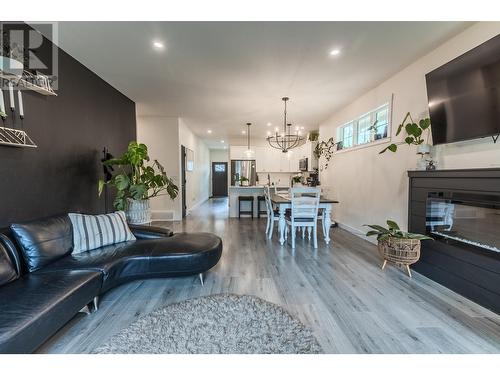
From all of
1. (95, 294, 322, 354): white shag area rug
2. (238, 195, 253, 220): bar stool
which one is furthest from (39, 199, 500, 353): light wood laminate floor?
(238, 195, 253, 220): bar stool

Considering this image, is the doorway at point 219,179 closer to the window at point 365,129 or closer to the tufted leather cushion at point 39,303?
the window at point 365,129

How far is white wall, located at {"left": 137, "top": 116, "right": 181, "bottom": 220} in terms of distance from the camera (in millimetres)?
6227

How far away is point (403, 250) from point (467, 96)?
1.71 meters

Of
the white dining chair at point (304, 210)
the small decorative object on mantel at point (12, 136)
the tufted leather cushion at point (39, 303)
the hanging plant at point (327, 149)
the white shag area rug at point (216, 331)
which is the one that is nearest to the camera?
the tufted leather cushion at point (39, 303)

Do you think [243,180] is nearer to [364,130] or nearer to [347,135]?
[347,135]

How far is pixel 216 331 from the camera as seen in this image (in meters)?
1.78

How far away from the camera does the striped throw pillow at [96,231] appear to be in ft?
8.10

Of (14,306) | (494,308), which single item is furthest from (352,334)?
(14,306)

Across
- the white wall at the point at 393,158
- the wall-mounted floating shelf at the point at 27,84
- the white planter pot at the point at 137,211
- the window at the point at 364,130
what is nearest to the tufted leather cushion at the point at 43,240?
the white planter pot at the point at 137,211

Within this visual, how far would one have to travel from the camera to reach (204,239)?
285cm

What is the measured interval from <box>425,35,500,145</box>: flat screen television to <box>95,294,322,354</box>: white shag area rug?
99.0 inches

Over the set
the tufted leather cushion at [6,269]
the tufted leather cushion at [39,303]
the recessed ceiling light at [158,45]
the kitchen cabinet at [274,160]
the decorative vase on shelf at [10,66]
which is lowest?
the tufted leather cushion at [39,303]

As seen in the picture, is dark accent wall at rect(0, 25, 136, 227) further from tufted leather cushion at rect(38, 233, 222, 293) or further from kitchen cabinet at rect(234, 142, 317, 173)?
kitchen cabinet at rect(234, 142, 317, 173)

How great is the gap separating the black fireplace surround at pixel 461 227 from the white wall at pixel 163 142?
5.23 metres
